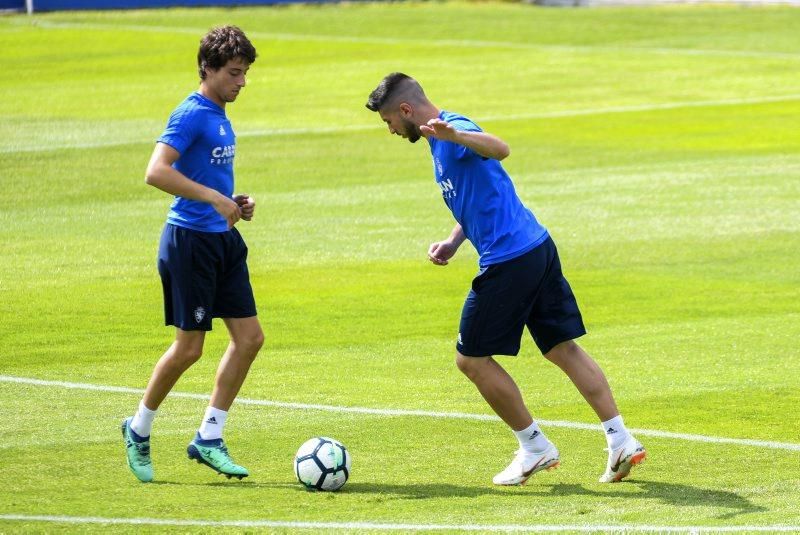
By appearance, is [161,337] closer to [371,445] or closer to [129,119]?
[371,445]

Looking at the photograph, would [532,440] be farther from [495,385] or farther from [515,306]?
[515,306]

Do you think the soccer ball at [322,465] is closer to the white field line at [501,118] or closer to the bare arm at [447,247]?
the bare arm at [447,247]

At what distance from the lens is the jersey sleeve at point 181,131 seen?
845 centimetres

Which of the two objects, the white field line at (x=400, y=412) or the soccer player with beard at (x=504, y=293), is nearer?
the soccer player with beard at (x=504, y=293)

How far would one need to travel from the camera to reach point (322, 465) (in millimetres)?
8367

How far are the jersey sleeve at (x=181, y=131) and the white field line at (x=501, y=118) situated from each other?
1553 cm

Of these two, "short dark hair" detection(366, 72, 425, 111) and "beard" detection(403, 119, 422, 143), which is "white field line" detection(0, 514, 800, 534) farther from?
"short dark hair" detection(366, 72, 425, 111)

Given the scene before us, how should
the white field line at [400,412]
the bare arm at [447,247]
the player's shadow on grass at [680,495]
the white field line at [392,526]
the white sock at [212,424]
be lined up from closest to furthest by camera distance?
the white field line at [392,526] → the player's shadow on grass at [680,495] → the white sock at [212,424] → the bare arm at [447,247] → the white field line at [400,412]

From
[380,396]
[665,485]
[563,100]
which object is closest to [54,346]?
[380,396]

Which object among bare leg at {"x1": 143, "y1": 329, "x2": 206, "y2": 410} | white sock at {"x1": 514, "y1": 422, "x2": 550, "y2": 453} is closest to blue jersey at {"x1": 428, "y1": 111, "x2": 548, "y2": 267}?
white sock at {"x1": 514, "y1": 422, "x2": 550, "y2": 453}

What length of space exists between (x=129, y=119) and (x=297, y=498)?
19805 mm

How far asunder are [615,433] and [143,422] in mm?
2605

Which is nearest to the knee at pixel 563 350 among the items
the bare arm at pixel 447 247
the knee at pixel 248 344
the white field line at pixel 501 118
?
the bare arm at pixel 447 247

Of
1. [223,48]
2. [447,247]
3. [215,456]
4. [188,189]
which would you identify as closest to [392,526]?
[215,456]
